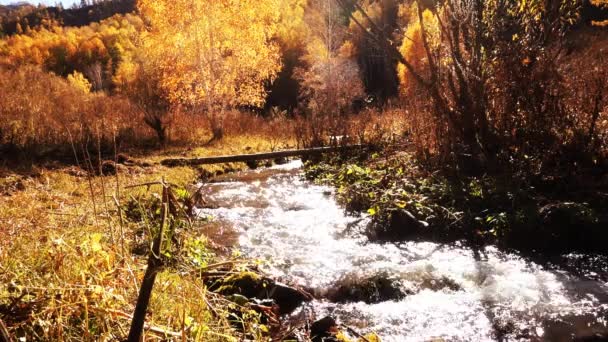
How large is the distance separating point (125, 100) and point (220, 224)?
533 inches

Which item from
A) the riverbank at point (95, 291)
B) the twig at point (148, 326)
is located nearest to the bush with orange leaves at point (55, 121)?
the riverbank at point (95, 291)

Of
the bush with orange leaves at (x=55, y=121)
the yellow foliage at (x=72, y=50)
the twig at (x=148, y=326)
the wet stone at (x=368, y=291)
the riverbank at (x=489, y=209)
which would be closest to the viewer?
the twig at (x=148, y=326)

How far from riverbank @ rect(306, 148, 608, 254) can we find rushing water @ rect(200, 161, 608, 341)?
312 millimetres

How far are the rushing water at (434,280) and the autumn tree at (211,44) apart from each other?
11.4 meters

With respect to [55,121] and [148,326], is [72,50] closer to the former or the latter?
[55,121]

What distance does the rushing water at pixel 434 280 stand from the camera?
13.5 feet

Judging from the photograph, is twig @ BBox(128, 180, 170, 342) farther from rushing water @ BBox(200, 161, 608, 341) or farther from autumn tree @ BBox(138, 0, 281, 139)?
autumn tree @ BBox(138, 0, 281, 139)

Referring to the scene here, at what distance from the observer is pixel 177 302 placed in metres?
2.94

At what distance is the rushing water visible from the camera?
410 cm

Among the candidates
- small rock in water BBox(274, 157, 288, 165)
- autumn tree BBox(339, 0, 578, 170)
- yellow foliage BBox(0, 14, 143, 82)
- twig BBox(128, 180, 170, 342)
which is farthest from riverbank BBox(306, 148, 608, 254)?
yellow foliage BBox(0, 14, 143, 82)

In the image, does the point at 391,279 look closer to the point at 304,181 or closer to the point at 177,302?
the point at 177,302

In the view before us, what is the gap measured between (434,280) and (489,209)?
2222 mm

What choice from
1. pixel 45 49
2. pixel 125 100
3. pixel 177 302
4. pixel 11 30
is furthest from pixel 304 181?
pixel 11 30

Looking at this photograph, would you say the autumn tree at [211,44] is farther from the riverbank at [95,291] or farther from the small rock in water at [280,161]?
the riverbank at [95,291]
